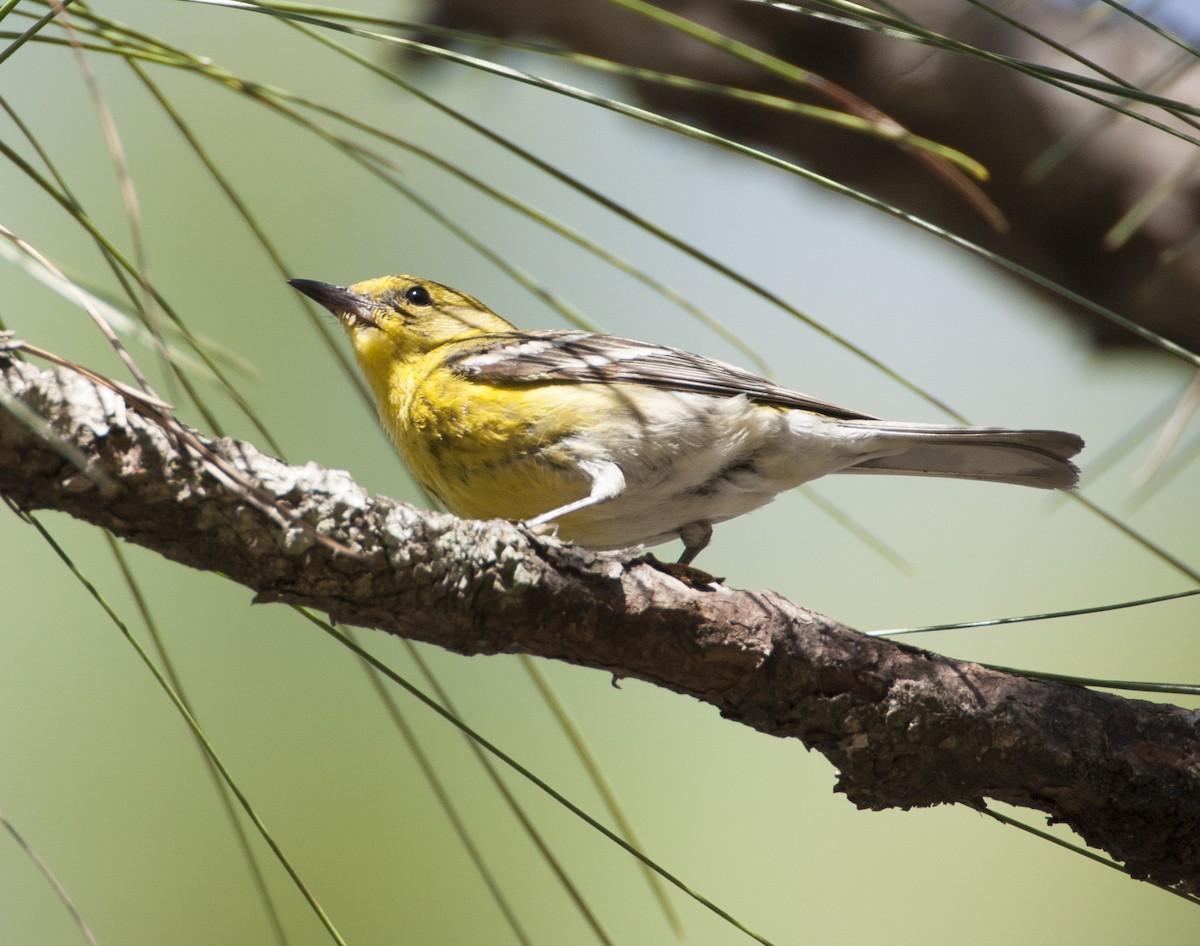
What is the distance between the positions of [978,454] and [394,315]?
198cm

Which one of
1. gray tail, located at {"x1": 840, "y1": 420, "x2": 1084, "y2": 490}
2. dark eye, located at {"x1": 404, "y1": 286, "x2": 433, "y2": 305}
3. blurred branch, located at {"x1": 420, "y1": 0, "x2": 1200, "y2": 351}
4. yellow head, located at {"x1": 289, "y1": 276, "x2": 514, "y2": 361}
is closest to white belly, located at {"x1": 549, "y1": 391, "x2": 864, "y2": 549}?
gray tail, located at {"x1": 840, "y1": 420, "x2": 1084, "y2": 490}

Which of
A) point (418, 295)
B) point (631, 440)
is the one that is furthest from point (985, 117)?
point (418, 295)

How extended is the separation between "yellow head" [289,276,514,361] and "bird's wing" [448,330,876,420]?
302 mm

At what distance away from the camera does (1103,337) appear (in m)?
4.16

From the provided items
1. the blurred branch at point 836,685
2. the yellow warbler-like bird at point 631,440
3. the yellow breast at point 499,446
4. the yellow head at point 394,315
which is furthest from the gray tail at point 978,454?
the yellow head at point 394,315

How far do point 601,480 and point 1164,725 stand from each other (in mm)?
1421

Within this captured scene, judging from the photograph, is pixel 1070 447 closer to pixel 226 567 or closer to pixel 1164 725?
pixel 1164 725

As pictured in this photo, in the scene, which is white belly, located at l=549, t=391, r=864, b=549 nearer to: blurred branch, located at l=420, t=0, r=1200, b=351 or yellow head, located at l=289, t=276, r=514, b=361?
yellow head, located at l=289, t=276, r=514, b=361

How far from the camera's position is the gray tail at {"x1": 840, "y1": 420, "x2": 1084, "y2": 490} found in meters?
2.86

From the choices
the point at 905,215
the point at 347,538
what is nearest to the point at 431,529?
the point at 347,538

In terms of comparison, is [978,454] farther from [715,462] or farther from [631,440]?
[631,440]

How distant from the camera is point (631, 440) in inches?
116

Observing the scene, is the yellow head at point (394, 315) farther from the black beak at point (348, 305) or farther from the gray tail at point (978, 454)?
the gray tail at point (978, 454)

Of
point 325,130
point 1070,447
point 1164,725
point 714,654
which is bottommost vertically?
point 1164,725
